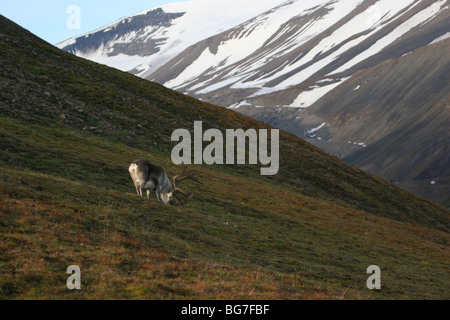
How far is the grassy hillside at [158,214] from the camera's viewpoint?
14.7 m

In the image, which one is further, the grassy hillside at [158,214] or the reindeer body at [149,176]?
the reindeer body at [149,176]

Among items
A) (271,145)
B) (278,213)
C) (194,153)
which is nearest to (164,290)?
(278,213)

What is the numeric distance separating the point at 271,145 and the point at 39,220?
53222 mm

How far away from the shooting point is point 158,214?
2434cm

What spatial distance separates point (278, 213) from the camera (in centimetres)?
3744

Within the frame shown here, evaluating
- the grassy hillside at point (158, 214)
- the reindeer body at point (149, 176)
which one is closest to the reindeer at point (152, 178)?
the reindeer body at point (149, 176)

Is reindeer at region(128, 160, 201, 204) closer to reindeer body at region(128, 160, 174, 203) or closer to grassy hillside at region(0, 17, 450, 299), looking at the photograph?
reindeer body at region(128, 160, 174, 203)

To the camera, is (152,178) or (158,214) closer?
(158,214)

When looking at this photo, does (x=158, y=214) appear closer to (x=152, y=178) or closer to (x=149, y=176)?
(x=152, y=178)

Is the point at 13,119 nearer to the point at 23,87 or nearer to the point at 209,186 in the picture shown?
the point at 23,87

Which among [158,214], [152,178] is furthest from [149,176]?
[158,214]

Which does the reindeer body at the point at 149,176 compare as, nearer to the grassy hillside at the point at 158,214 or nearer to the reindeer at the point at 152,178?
the reindeer at the point at 152,178

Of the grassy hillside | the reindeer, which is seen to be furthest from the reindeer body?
the grassy hillside

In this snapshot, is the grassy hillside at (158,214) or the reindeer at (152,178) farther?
the reindeer at (152,178)
